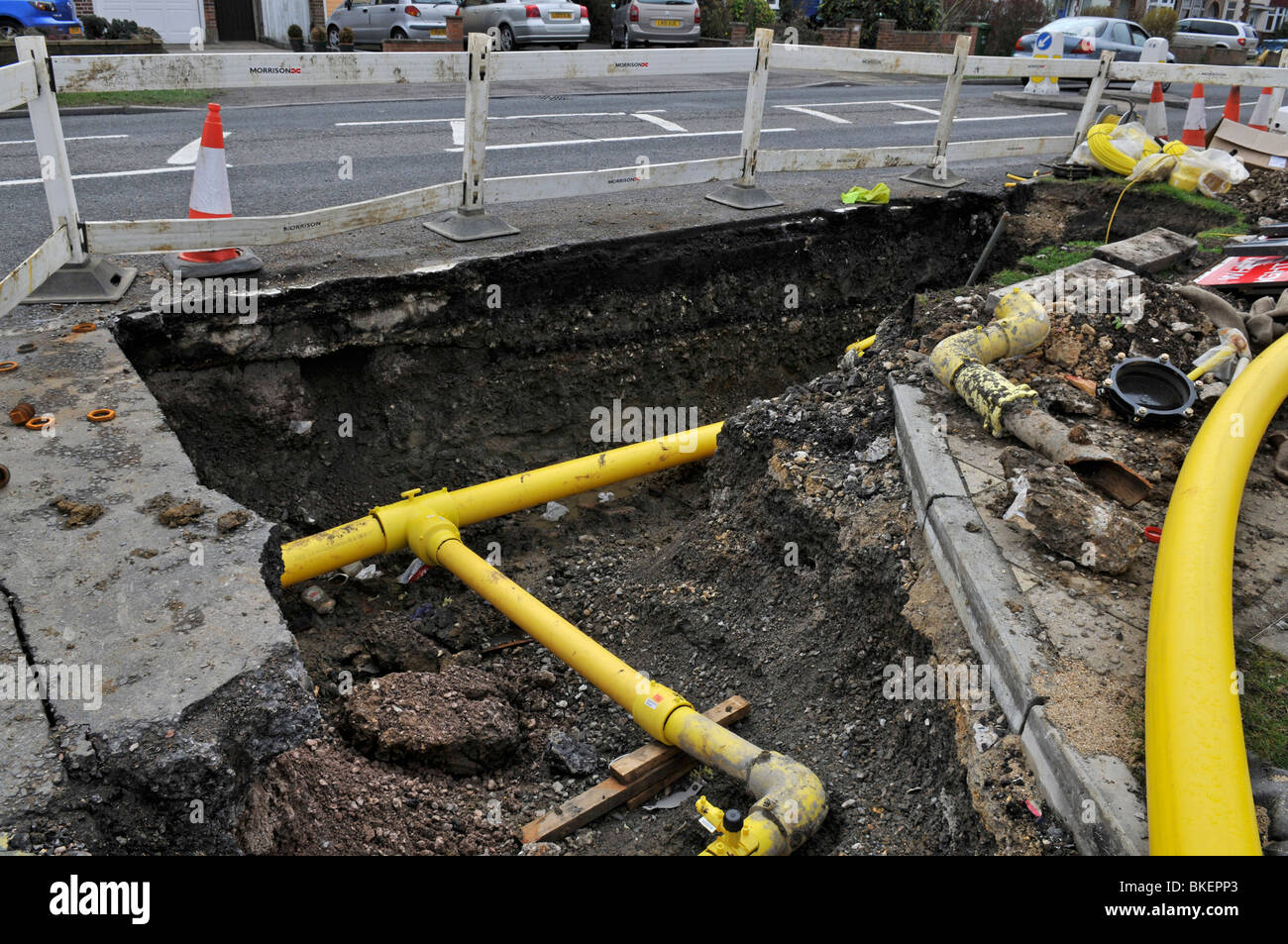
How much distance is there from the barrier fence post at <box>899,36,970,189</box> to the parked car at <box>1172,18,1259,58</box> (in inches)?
941

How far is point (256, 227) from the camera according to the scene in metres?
4.88

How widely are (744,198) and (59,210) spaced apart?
4.17 meters

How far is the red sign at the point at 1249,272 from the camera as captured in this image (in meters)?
5.26

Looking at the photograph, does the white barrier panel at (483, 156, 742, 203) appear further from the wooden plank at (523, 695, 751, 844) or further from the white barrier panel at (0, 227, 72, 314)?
the wooden plank at (523, 695, 751, 844)

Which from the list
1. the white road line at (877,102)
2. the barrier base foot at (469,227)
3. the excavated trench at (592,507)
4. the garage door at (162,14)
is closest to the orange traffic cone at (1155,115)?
the excavated trench at (592,507)

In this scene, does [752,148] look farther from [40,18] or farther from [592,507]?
[40,18]

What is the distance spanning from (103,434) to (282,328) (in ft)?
4.77

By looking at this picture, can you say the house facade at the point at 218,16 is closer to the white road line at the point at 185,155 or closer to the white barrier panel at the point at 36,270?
the white road line at the point at 185,155

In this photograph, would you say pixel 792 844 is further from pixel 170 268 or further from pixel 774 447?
pixel 170 268

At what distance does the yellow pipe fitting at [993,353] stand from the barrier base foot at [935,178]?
3.17 meters

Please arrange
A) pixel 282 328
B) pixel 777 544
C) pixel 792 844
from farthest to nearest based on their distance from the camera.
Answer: pixel 282 328 → pixel 777 544 → pixel 792 844

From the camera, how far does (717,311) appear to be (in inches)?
246

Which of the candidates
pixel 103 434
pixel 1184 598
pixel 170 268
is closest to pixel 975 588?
pixel 1184 598

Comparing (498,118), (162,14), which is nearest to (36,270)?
(498,118)
